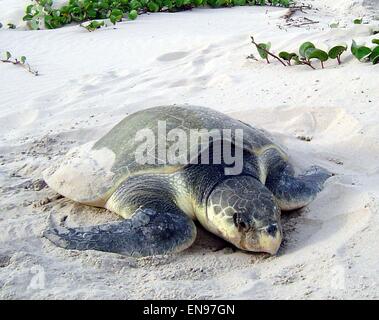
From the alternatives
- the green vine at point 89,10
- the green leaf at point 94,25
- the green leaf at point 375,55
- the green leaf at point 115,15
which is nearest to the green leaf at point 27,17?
the green vine at point 89,10

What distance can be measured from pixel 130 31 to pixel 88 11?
0.75 meters

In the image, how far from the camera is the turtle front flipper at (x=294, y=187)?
2.21 metres

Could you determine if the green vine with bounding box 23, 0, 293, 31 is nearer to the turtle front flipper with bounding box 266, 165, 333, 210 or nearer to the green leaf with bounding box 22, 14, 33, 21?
the green leaf with bounding box 22, 14, 33, 21

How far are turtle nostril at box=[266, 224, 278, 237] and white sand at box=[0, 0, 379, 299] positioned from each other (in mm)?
93

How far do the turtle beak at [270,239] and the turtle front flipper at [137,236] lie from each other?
0.27 meters

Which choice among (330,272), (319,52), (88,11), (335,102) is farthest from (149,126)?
(88,11)

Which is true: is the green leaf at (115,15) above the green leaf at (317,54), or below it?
above

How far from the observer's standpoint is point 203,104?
3496 millimetres

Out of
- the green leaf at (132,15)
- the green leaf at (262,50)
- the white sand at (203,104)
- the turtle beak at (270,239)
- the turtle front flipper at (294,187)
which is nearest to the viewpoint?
the white sand at (203,104)

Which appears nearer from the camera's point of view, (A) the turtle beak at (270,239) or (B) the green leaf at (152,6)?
(A) the turtle beak at (270,239)

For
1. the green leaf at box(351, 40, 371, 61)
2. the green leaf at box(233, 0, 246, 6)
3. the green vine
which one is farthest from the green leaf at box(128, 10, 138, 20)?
the green leaf at box(351, 40, 371, 61)

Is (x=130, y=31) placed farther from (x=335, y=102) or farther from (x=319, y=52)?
(x=335, y=102)

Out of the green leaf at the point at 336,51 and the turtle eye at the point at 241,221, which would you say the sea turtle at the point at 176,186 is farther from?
the green leaf at the point at 336,51

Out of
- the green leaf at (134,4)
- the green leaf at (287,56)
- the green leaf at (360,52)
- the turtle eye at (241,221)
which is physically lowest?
the turtle eye at (241,221)
